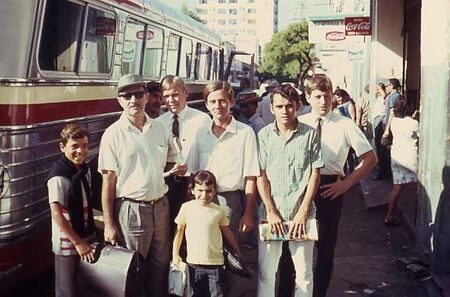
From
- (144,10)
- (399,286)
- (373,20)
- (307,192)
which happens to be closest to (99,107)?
(144,10)

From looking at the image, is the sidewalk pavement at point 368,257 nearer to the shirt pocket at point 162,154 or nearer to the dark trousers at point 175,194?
the dark trousers at point 175,194

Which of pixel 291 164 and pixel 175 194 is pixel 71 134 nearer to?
pixel 175 194

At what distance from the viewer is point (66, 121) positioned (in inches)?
215

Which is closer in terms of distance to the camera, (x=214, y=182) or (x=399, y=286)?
(x=214, y=182)

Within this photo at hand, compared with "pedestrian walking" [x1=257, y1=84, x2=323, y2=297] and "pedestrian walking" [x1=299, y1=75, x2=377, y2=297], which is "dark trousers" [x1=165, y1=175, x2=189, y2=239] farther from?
"pedestrian walking" [x1=299, y1=75, x2=377, y2=297]

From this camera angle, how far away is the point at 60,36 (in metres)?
5.52

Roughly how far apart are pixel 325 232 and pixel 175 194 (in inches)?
47.9

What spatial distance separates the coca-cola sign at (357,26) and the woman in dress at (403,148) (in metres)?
7.98

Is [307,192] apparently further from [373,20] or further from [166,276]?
[373,20]

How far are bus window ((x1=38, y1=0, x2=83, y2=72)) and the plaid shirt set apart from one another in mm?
2150

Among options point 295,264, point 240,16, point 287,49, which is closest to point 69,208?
point 295,264

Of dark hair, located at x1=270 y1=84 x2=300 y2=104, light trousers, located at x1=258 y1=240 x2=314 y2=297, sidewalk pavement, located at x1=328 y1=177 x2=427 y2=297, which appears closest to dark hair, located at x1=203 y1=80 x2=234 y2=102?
dark hair, located at x1=270 y1=84 x2=300 y2=104

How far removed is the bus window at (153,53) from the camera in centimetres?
841

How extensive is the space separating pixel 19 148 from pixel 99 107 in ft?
5.75
